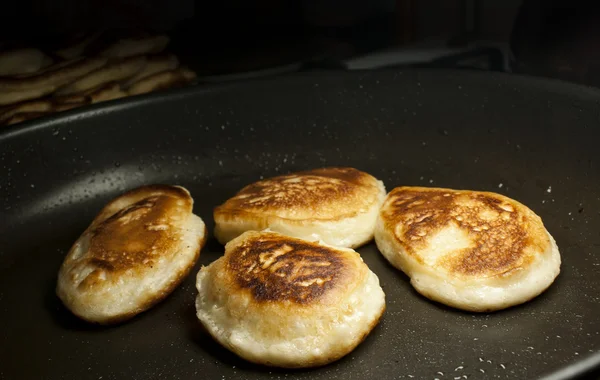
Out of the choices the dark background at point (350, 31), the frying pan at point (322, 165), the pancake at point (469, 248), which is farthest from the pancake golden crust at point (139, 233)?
the dark background at point (350, 31)

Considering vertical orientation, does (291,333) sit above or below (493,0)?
below

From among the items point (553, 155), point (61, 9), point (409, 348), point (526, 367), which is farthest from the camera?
point (61, 9)

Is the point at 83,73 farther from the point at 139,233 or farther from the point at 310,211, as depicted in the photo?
the point at 310,211

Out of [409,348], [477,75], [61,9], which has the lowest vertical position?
[409,348]

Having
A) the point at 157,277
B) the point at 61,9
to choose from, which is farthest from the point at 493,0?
the point at 157,277

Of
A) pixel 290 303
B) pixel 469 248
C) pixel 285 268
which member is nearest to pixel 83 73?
pixel 285 268

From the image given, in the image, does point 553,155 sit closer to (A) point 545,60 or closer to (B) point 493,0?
(A) point 545,60

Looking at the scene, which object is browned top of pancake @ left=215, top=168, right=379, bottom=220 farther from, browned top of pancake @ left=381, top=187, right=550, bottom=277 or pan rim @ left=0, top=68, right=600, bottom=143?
pan rim @ left=0, top=68, right=600, bottom=143

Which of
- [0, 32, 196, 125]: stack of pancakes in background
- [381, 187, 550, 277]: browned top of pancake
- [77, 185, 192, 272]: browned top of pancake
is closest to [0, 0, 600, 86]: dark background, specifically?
[0, 32, 196, 125]: stack of pancakes in background
